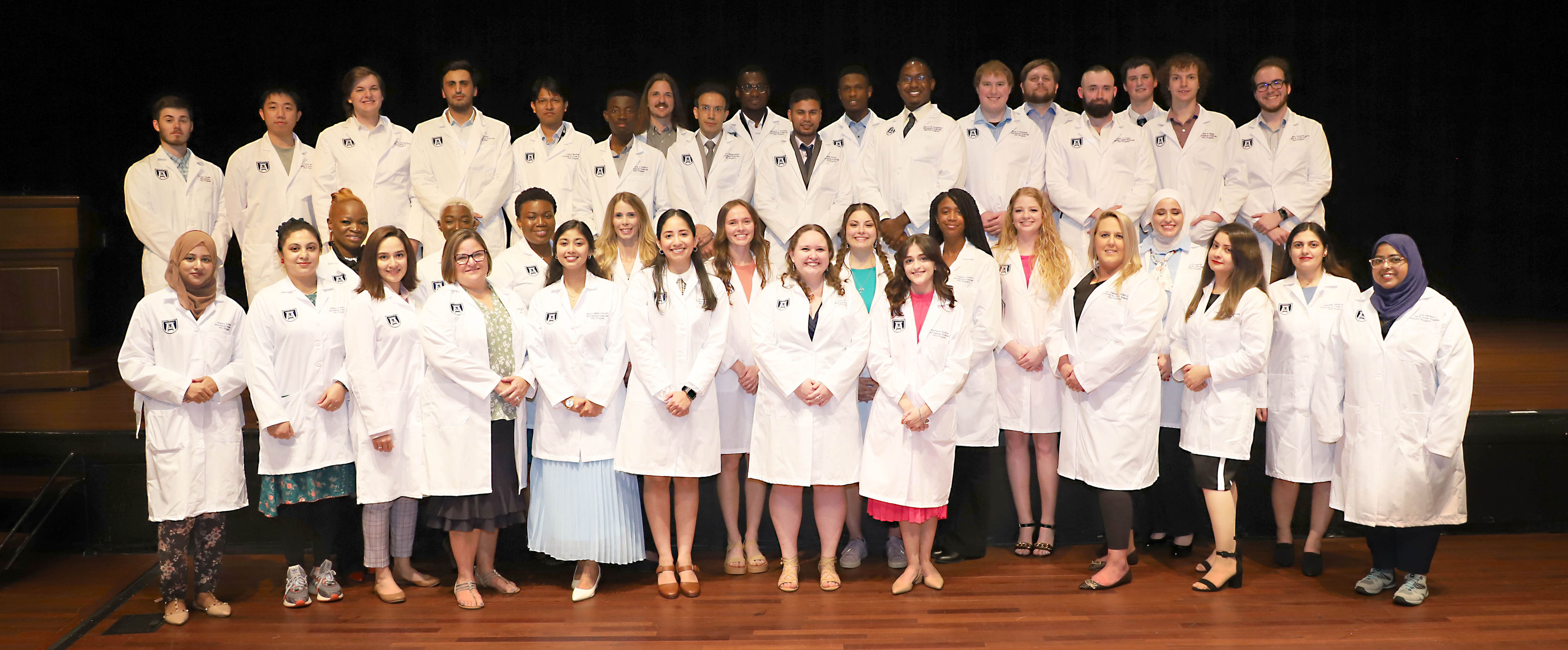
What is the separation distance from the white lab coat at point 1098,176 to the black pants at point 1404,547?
1741 mm

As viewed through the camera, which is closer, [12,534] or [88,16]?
[12,534]

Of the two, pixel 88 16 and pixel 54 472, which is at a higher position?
pixel 88 16

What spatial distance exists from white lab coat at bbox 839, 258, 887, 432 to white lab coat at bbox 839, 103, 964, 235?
865 millimetres

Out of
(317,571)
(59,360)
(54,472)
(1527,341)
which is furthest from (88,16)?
(1527,341)

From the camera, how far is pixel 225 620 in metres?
3.62

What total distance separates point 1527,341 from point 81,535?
337 inches

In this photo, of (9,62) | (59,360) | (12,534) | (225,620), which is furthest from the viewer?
(9,62)

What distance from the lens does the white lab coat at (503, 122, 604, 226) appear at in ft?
16.6

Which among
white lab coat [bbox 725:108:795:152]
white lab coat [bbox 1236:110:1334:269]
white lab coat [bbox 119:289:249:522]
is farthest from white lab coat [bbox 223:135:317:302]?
white lab coat [bbox 1236:110:1334:269]

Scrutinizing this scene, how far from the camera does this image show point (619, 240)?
4.08m

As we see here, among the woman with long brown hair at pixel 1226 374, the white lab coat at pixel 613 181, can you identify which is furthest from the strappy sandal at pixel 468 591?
the woman with long brown hair at pixel 1226 374

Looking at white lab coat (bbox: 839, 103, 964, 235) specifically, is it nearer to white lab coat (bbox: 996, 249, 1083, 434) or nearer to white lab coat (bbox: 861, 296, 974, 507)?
white lab coat (bbox: 996, 249, 1083, 434)

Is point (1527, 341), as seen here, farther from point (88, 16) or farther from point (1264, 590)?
point (88, 16)

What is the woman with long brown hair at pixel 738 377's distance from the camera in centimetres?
392
